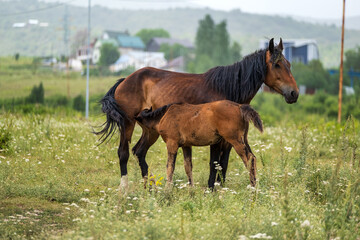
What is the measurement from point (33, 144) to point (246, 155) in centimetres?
686

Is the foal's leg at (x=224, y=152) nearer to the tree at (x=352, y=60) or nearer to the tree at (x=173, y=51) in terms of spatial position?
the tree at (x=352, y=60)

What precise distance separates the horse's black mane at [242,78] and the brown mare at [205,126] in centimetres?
68

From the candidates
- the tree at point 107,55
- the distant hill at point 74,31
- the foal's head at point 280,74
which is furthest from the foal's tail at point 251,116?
the tree at point 107,55

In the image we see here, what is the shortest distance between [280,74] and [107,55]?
203 ft

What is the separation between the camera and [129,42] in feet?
321

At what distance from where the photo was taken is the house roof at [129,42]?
315 ft

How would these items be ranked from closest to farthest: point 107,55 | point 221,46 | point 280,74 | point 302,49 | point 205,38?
point 280,74 → point 107,55 → point 302,49 → point 221,46 → point 205,38

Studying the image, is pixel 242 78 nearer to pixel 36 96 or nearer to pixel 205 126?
pixel 205 126

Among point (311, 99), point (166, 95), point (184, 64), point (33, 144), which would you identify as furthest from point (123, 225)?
point (184, 64)

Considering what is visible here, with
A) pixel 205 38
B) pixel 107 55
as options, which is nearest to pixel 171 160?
pixel 107 55

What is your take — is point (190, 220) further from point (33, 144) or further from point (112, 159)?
point (33, 144)

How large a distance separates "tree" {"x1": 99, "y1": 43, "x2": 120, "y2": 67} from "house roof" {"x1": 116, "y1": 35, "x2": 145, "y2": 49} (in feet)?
66.6

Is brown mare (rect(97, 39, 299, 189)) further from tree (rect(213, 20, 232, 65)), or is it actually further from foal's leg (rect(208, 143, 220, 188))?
tree (rect(213, 20, 232, 65))

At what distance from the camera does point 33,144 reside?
13.1 metres
